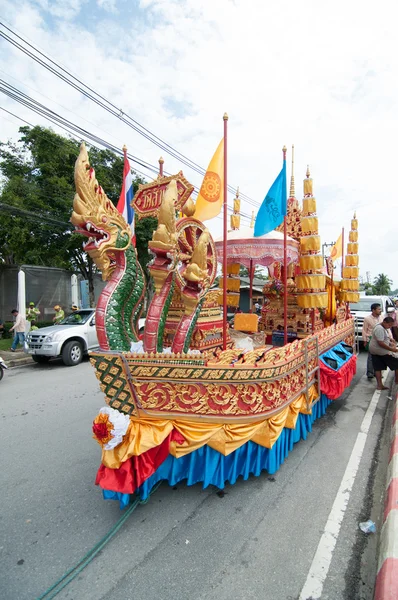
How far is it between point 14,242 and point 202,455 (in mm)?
11595

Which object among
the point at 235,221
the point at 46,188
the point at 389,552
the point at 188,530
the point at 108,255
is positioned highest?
the point at 46,188

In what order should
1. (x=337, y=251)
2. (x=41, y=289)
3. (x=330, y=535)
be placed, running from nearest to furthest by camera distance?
(x=330, y=535) < (x=337, y=251) < (x=41, y=289)

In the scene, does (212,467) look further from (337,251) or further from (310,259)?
(337,251)

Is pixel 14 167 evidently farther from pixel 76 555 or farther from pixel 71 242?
pixel 76 555

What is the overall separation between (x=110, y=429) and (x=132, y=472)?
1.22ft

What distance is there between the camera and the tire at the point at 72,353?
734 centimetres

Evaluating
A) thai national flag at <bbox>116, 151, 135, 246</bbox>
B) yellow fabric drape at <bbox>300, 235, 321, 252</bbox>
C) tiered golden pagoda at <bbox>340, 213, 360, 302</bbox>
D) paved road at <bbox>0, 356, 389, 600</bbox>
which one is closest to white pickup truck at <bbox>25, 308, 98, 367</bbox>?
paved road at <bbox>0, 356, 389, 600</bbox>

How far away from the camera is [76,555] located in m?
1.98

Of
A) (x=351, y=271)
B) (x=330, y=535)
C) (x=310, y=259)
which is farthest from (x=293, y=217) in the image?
(x=330, y=535)

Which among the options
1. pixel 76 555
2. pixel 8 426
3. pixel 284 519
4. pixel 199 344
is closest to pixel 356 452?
pixel 284 519

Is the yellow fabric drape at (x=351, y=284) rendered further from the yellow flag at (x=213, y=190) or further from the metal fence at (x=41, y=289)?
the metal fence at (x=41, y=289)

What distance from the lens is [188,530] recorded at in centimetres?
218

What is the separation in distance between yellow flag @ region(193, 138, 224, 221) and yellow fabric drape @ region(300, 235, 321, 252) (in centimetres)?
159

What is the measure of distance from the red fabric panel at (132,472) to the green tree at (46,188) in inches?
382
